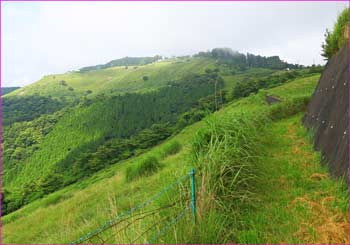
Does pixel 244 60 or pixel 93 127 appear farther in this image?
pixel 244 60

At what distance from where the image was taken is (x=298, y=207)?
4355 millimetres

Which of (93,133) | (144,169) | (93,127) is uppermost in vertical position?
(144,169)

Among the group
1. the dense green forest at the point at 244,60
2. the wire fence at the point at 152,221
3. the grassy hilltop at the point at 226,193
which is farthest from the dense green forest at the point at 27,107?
the wire fence at the point at 152,221

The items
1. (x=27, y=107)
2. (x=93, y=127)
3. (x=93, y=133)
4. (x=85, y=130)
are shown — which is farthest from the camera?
(x=27, y=107)

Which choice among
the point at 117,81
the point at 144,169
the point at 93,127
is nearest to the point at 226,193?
the point at 144,169

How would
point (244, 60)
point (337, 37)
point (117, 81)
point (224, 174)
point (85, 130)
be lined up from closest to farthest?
point (224, 174) → point (337, 37) → point (85, 130) → point (244, 60) → point (117, 81)

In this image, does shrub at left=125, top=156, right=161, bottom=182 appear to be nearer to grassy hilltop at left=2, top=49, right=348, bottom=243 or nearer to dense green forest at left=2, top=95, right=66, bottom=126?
grassy hilltop at left=2, top=49, right=348, bottom=243

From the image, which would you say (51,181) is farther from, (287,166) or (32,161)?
(287,166)

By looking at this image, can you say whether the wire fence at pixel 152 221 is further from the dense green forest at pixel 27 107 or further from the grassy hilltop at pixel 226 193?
the dense green forest at pixel 27 107

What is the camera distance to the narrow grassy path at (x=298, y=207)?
356 centimetres

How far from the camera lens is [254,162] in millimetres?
6023

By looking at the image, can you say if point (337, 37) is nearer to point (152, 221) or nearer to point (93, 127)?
point (152, 221)

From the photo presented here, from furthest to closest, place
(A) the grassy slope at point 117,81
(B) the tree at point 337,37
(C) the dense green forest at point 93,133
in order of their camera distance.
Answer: (A) the grassy slope at point 117,81 → (C) the dense green forest at point 93,133 → (B) the tree at point 337,37

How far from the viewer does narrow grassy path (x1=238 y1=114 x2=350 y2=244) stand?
356 centimetres
